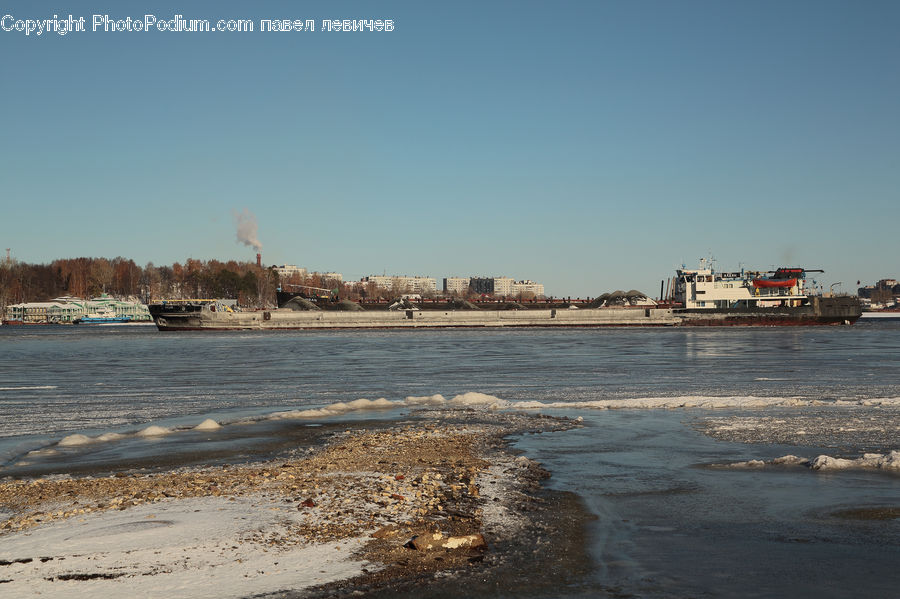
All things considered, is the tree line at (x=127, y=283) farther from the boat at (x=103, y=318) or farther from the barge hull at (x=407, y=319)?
the barge hull at (x=407, y=319)

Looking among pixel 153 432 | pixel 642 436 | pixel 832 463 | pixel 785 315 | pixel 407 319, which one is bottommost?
pixel 153 432

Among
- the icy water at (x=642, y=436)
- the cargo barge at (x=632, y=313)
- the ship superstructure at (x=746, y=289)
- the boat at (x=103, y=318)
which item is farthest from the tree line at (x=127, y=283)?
the icy water at (x=642, y=436)

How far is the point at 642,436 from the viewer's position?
1342 centimetres

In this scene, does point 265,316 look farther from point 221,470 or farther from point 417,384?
point 221,470

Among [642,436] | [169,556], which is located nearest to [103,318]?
[642,436]

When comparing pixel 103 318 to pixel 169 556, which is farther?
pixel 103 318

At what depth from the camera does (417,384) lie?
24.2 m

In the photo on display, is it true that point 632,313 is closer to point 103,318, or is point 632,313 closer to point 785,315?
point 785,315

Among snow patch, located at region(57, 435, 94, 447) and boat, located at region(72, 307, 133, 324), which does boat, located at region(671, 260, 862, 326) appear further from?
boat, located at region(72, 307, 133, 324)

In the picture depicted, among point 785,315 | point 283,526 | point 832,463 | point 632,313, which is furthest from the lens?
point 632,313

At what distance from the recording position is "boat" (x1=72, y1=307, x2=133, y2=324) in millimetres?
155250

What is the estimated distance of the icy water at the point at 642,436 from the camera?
6566 mm

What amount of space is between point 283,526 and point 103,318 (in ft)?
552

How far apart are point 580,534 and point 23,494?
6926 millimetres
